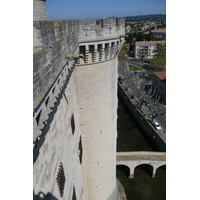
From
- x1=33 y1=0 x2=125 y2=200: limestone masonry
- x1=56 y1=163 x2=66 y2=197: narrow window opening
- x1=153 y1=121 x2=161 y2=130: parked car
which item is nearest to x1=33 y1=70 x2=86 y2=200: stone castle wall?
x1=33 y1=0 x2=125 y2=200: limestone masonry

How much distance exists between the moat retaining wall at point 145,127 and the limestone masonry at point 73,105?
1057cm

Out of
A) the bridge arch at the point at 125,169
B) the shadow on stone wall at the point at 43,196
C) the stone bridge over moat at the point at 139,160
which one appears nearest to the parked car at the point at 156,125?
the stone bridge over moat at the point at 139,160

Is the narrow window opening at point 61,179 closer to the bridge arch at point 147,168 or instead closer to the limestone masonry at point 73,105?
the limestone masonry at point 73,105

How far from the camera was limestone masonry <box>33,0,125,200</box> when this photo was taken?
344 centimetres

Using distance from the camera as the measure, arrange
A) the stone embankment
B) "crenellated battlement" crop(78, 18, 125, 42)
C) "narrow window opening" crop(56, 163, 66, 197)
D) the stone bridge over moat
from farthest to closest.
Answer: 1. the stone embankment
2. the stone bridge over moat
3. "crenellated battlement" crop(78, 18, 125, 42)
4. "narrow window opening" crop(56, 163, 66, 197)

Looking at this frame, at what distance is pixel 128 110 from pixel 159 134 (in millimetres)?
10382

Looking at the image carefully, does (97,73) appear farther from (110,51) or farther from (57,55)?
(57,55)

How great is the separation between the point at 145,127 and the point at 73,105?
19788 mm

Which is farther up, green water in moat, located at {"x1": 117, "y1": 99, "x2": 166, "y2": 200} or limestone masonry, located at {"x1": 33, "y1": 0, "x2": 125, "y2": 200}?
limestone masonry, located at {"x1": 33, "y1": 0, "x2": 125, "y2": 200}

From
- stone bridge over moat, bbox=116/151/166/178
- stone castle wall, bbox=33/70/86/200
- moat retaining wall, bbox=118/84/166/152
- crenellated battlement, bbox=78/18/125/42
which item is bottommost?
stone bridge over moat, bbox=116/151/166/178

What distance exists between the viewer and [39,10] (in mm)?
5586

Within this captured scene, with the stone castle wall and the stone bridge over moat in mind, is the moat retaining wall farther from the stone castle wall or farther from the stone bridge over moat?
the stone castle wall

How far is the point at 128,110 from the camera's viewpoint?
3209 cm

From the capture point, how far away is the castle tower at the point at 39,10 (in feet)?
17.6
